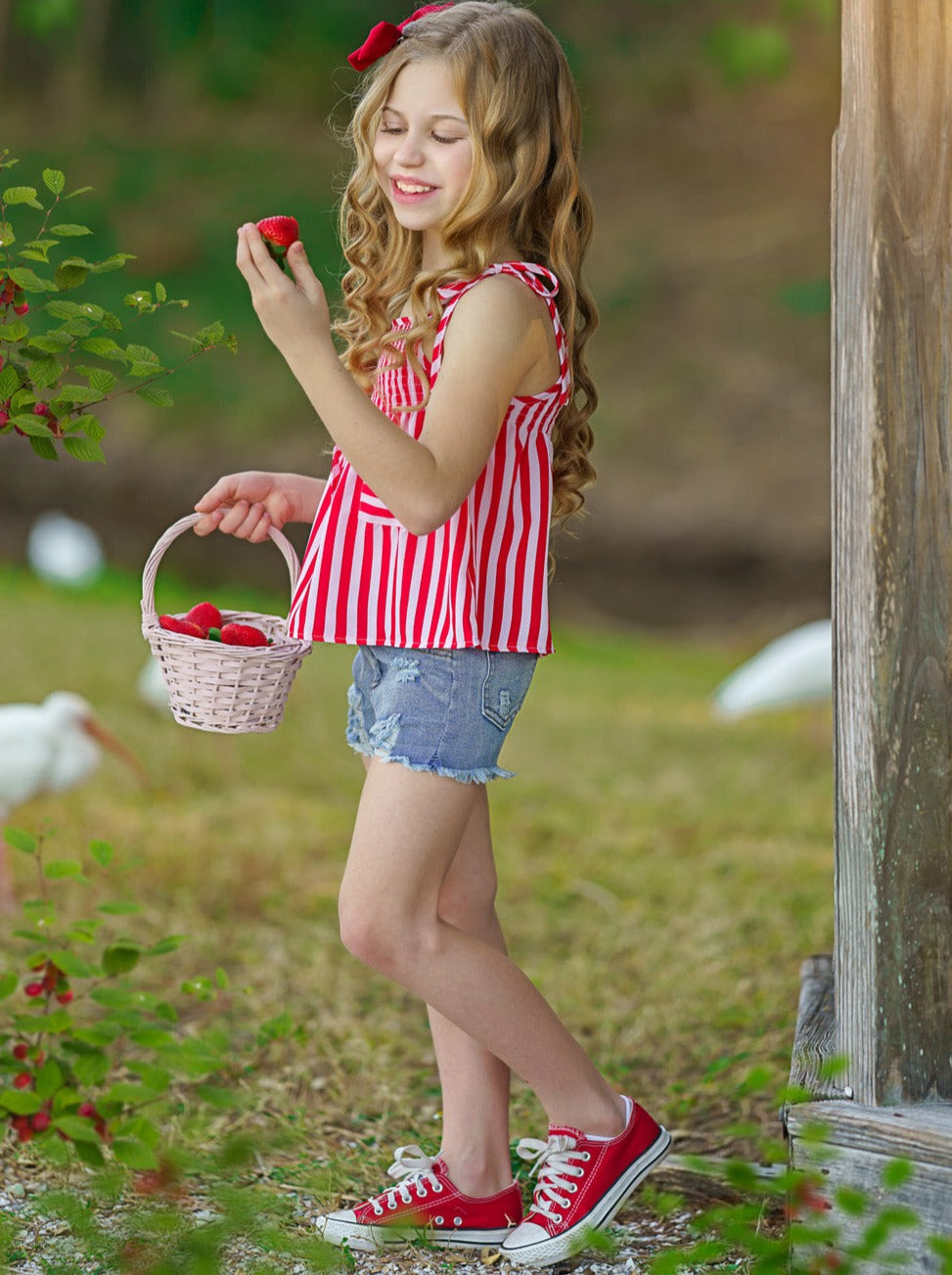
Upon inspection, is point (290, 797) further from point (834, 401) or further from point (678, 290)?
point (678, 290)

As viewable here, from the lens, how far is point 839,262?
5.59ft

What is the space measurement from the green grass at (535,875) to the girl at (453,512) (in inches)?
15.6

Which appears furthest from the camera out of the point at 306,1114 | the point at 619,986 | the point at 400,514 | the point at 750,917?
the point at 750,917

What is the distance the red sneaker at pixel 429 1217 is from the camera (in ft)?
6.18

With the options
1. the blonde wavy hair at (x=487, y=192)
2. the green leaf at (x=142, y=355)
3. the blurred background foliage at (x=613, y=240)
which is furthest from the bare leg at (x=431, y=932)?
the blurred background foliage at (x=613, y=240)

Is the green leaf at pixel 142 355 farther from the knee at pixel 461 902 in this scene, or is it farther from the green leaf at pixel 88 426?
the knee at pixel 461 902

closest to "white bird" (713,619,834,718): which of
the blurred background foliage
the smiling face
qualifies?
the smiling face

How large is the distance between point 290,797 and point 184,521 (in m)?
2.61

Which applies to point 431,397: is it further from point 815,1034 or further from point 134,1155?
point 134,1155

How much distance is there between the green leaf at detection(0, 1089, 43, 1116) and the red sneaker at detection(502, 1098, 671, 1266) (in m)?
0.71

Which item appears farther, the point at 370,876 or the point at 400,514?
the point at 370,876

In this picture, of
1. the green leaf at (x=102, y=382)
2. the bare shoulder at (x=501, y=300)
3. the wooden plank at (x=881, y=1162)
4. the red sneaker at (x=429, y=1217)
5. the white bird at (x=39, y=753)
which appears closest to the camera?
the wooden plank at (x=881, y=1162)

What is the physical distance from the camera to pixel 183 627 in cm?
189

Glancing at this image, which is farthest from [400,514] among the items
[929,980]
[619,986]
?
[619,986]
